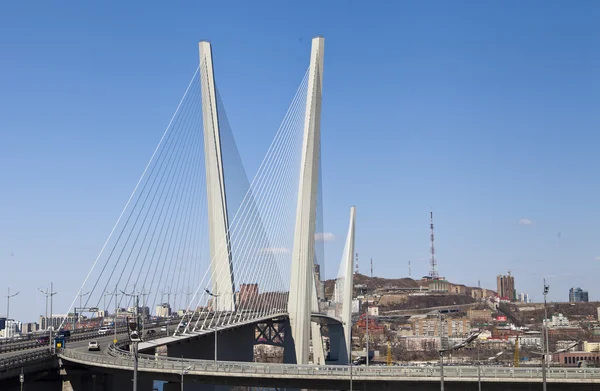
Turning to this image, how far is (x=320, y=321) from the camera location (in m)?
84.1

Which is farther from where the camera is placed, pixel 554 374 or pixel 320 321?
pixel 320 321

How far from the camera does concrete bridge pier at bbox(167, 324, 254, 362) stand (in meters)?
50.0

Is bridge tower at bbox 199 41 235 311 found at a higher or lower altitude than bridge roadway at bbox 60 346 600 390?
higher

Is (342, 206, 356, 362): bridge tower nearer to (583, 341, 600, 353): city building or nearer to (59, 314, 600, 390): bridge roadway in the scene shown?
(59, 314, 600, 390): bridge roadway

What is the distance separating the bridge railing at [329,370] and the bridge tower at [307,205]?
12355 millimetres

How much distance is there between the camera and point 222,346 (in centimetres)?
5712

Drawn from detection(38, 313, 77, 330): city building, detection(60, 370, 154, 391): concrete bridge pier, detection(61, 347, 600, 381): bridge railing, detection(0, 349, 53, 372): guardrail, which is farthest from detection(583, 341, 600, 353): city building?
detection(0, 349, 53, 372): guardrail

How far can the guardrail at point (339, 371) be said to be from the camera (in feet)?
113

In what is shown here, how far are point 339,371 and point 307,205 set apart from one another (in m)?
13.5

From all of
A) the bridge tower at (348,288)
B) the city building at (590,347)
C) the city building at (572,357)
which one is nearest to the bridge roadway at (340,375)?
the bridge tower at (348,288)

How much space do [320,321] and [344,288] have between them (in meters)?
3.87

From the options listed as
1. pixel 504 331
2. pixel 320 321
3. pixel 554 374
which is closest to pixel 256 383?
pixel 554 374

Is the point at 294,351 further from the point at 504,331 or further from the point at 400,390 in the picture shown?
the point at 504,331

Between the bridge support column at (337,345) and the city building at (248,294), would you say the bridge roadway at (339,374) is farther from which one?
the bridge support column at (337,345)
